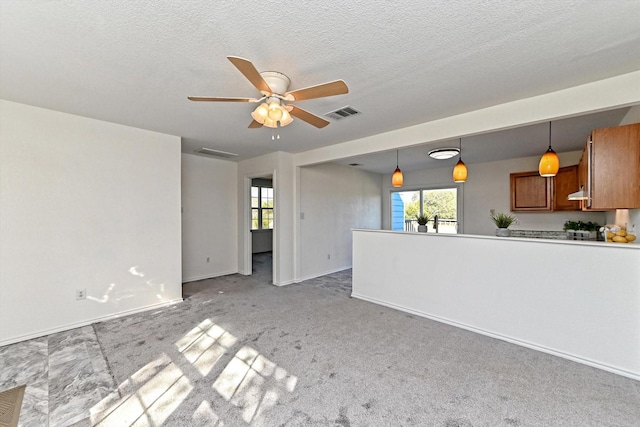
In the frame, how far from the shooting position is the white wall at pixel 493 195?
4984 mm

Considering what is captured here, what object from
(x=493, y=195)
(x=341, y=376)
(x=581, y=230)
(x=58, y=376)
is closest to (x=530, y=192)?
(x=493, y=195)

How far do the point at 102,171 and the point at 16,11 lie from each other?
2.26 metres

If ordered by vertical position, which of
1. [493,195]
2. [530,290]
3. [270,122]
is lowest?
[530,290]

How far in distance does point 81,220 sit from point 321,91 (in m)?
3.42

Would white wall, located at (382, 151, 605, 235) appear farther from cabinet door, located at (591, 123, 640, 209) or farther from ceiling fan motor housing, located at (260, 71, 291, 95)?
ceiling fan motor housing, located at (260, 71, 291, 95)

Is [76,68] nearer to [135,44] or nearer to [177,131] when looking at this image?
[135,44]

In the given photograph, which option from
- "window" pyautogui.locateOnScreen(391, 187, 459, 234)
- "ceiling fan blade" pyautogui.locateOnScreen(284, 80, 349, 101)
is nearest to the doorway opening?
"window" pyautogui.locateOnScreen(391, 187, 459, 234)

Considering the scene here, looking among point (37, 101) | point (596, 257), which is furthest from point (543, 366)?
point (37, 101)

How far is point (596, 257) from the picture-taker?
8.02ft

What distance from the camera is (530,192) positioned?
5102 millimetres

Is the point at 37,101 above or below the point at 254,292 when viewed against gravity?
Answer: above

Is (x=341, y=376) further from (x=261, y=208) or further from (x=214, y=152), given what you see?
(x=261, y=208)

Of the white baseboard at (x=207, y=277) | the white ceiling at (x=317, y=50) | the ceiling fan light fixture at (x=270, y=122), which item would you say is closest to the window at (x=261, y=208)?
the white baseboard at (x=207, y=277)

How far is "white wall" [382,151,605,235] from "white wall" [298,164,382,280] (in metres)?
1.75
